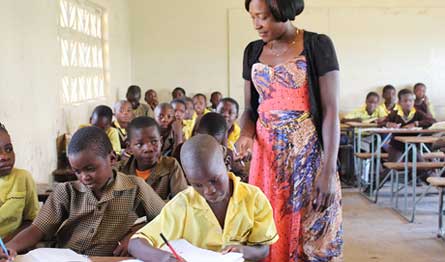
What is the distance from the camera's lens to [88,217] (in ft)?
5.70

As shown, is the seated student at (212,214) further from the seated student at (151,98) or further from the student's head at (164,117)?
the seated student at (151,98)

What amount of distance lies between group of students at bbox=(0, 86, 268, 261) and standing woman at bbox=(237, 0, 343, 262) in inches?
6.0

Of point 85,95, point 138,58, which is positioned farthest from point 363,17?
point 85,95

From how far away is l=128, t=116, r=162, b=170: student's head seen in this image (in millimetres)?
2537

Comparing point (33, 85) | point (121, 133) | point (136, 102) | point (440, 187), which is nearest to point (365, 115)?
point (136, 102)

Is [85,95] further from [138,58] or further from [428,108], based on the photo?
[428,108]

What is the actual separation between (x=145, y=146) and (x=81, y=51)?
10.7ft

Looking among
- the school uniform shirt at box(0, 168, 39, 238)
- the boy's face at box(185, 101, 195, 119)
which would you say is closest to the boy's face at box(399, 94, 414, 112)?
the boy's face at box(185, 101, 195, 119)

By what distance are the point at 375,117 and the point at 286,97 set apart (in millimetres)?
5792

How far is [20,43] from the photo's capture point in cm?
370

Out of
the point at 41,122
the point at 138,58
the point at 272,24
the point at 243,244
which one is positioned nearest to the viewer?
the point at 243,244

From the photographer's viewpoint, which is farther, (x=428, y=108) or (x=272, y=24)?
(x=428, y=108)

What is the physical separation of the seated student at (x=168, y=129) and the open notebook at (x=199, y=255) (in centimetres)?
251

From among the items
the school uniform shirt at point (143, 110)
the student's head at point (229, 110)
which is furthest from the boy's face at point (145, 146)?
the school uniform shirt at point (143, 110)
